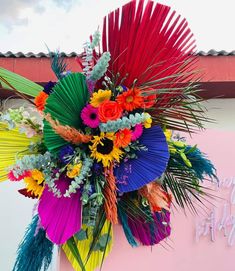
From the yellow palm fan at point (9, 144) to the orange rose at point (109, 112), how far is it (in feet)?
1.03

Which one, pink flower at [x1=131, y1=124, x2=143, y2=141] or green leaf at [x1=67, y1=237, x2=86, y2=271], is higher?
pink flower at [x1=131, y1=124, x2=143, y2=141]

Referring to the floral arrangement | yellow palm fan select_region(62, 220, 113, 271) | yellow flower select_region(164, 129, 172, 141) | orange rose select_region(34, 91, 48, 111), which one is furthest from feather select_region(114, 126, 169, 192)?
orange rose select_region(34, 91, 48, 111)

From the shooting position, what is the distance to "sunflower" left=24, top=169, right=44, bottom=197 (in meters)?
1.54

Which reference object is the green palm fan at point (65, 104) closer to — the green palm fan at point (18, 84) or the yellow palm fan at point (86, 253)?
the green palm fan at point (18, 84)

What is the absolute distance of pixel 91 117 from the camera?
149 centimetres

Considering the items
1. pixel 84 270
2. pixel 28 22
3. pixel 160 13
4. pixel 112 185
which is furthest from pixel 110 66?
pixel 28 22

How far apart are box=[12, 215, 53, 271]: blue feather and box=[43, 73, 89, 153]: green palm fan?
0.34 m

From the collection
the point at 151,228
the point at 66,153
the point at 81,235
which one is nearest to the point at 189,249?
the point at 151,228

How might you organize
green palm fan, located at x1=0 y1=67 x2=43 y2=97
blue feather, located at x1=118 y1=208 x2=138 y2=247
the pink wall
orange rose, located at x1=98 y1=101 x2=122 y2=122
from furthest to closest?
the pink wall
blue feather, located at x1=118 y1=208 x2=138 y2=247
green palm fan, located at x1=0 y1=67 x2=43 y2=97
orange rose, located at x1=98 y1=101 x2=122 y2=122

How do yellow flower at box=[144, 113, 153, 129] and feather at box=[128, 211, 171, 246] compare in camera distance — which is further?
feather at box=[128, 211, 171, 246]

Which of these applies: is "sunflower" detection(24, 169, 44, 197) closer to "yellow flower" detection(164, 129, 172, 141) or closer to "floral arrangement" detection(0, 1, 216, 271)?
"floral arrangement" detection(0, 1, 216, 271)

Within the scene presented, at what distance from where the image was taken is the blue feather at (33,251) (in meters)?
1.62

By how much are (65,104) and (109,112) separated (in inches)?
5.8

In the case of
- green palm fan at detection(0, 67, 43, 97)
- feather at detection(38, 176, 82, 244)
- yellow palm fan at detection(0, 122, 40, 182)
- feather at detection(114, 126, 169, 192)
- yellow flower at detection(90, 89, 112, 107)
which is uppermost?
green palm fan at detection(0, 67, 43, 97)
